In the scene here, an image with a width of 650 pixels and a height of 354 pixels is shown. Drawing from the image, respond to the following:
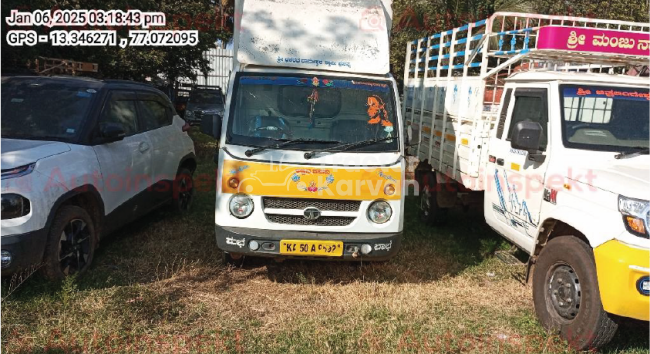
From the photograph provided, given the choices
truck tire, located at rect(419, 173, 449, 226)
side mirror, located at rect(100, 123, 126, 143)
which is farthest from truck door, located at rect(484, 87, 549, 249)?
side mirror, located at rect(100, 123, 126, 143)

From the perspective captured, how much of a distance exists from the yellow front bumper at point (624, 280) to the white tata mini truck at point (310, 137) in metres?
1.83

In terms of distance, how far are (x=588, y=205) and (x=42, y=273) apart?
14.9 ft

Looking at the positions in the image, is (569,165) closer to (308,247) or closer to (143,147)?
(308,247)

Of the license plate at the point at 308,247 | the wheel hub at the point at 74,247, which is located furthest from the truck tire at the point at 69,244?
the license plate at the point at 308,247

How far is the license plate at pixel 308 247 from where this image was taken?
14.9ft

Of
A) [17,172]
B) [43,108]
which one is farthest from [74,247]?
[43,108]

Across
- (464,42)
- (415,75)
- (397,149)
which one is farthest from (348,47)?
(415,75)

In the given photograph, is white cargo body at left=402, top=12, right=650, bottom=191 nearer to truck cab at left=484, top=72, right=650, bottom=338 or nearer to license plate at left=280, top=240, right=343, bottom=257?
truck cab at left=484, top=72, right=650, bottom=338

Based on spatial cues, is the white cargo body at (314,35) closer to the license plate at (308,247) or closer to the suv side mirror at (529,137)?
the suv side mirror at (529,137)

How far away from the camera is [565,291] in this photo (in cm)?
388

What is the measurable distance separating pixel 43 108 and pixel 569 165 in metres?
5.08

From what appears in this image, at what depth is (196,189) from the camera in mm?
9078

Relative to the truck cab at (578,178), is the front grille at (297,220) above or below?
below

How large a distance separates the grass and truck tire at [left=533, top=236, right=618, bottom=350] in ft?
0.51
